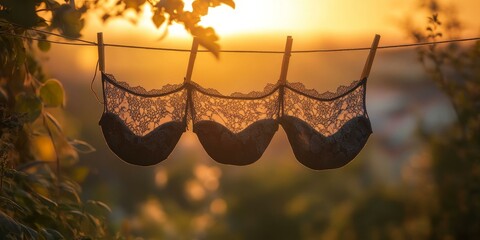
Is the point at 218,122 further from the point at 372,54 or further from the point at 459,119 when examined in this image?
the point at 459,119

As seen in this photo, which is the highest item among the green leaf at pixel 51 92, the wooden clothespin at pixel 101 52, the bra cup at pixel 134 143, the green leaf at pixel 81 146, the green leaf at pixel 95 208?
the wooden clothespin at pixel 101 52

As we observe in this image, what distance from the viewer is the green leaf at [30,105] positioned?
3.88 metres

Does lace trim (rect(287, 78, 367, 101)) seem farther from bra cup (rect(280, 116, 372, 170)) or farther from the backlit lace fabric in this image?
bra cup (rect(280, 116, 372, 170))

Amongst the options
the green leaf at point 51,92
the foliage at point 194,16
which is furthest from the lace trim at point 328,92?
the green leaf at point 51,92

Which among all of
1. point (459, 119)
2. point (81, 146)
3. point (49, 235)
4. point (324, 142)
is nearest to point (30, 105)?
point (81, 146)

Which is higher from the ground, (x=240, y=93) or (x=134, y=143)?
(x=240, y=93)

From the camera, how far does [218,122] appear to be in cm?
350

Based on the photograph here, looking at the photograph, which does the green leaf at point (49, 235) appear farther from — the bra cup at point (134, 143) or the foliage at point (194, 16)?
the foliage at point (194, 16)

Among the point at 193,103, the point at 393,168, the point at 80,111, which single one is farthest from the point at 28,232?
the point at 393,168

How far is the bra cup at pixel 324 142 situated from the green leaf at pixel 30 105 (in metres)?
1.24

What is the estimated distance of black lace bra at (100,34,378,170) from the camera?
3.47 meters

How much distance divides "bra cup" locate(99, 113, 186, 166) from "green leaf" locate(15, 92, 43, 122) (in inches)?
23.0

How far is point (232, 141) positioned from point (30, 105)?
3.59 feet

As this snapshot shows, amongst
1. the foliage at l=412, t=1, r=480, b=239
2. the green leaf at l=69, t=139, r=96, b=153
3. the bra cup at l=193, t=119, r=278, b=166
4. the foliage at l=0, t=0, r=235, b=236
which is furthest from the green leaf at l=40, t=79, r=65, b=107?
the foliage at l=412, t=1, r=480, b=239
